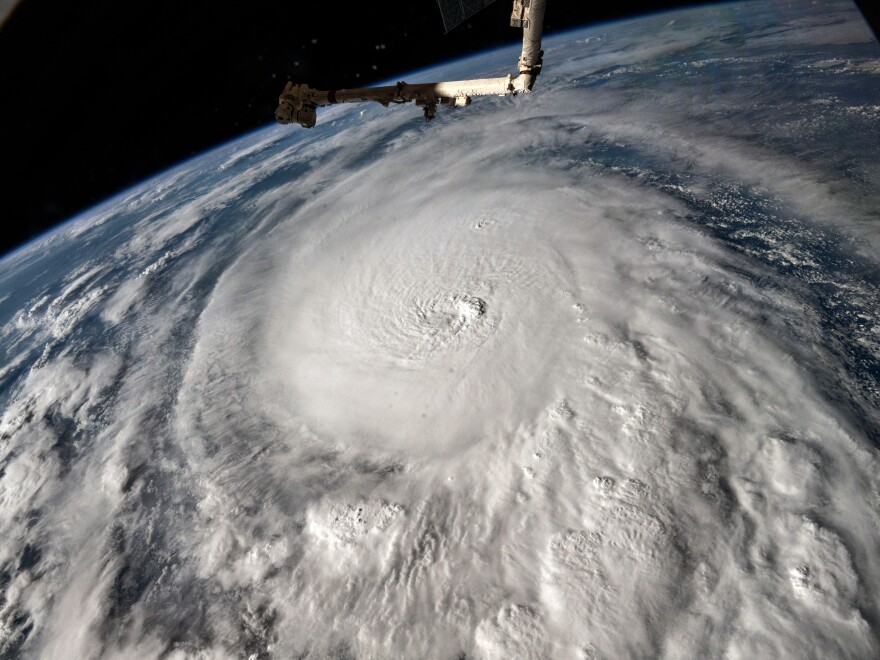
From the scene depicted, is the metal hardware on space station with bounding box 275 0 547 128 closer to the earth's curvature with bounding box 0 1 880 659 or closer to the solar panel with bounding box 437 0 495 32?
the solar panel with bounding box 437 0 495 32

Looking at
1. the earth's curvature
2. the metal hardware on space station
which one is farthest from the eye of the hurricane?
the metal hardware on space station

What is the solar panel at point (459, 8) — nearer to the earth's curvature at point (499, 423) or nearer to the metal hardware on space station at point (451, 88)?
the metal hardware on space station at point (451, 88)

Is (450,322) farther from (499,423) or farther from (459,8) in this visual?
(459,8)

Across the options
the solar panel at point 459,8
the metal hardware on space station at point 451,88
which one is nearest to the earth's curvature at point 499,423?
the metal hardware on space station at point 451,88

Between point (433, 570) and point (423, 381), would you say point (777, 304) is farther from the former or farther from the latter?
point (433, 570)

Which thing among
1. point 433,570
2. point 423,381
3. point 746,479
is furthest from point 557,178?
point 433,570

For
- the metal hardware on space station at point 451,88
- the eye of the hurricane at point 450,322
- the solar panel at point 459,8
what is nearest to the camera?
the metal hardware on space station at point 451,88

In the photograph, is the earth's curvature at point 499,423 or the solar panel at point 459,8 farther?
the earth's curvature at point 499,423
